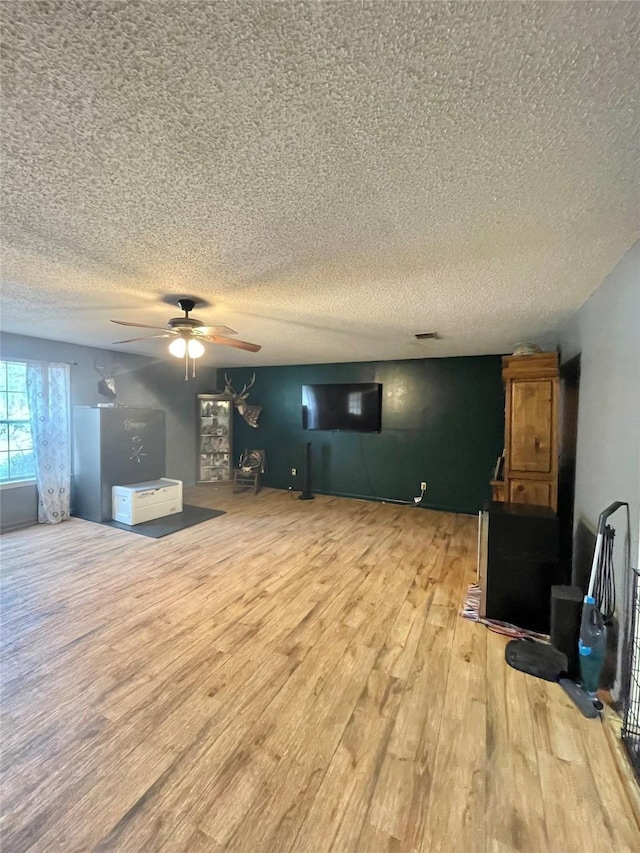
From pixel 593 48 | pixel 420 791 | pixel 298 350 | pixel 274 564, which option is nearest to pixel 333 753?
pixel 420 791

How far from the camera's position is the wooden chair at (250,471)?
608 centimetres

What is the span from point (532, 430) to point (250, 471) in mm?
4409

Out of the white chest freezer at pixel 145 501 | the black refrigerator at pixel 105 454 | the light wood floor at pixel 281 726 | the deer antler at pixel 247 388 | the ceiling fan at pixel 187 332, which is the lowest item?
the light wood floor at pixel 281 726

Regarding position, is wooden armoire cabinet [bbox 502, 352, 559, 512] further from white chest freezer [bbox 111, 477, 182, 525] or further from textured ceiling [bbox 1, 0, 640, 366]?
white chest freezer [bbox 111, 477, 182, 525]

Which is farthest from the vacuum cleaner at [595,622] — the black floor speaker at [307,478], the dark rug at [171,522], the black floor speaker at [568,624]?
the black floor speaker at [307,478]

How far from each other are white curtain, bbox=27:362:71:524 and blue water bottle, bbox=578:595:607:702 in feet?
17.7

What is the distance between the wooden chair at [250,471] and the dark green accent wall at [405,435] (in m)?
0.31

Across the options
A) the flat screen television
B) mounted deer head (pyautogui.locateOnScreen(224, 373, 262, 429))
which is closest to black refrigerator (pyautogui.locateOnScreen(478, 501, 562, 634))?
the flat screen television

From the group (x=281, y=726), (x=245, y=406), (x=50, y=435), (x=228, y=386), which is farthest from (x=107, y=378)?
(x=281, y=726)

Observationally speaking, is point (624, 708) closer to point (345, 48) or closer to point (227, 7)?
point (345, 48)

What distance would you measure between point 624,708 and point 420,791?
105 cm

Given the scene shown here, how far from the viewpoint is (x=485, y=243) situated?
1.63 metres

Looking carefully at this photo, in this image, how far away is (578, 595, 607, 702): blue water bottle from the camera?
1.67m

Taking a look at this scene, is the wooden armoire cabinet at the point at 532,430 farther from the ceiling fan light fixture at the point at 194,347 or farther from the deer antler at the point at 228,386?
the deer antler at the point at 228,386
